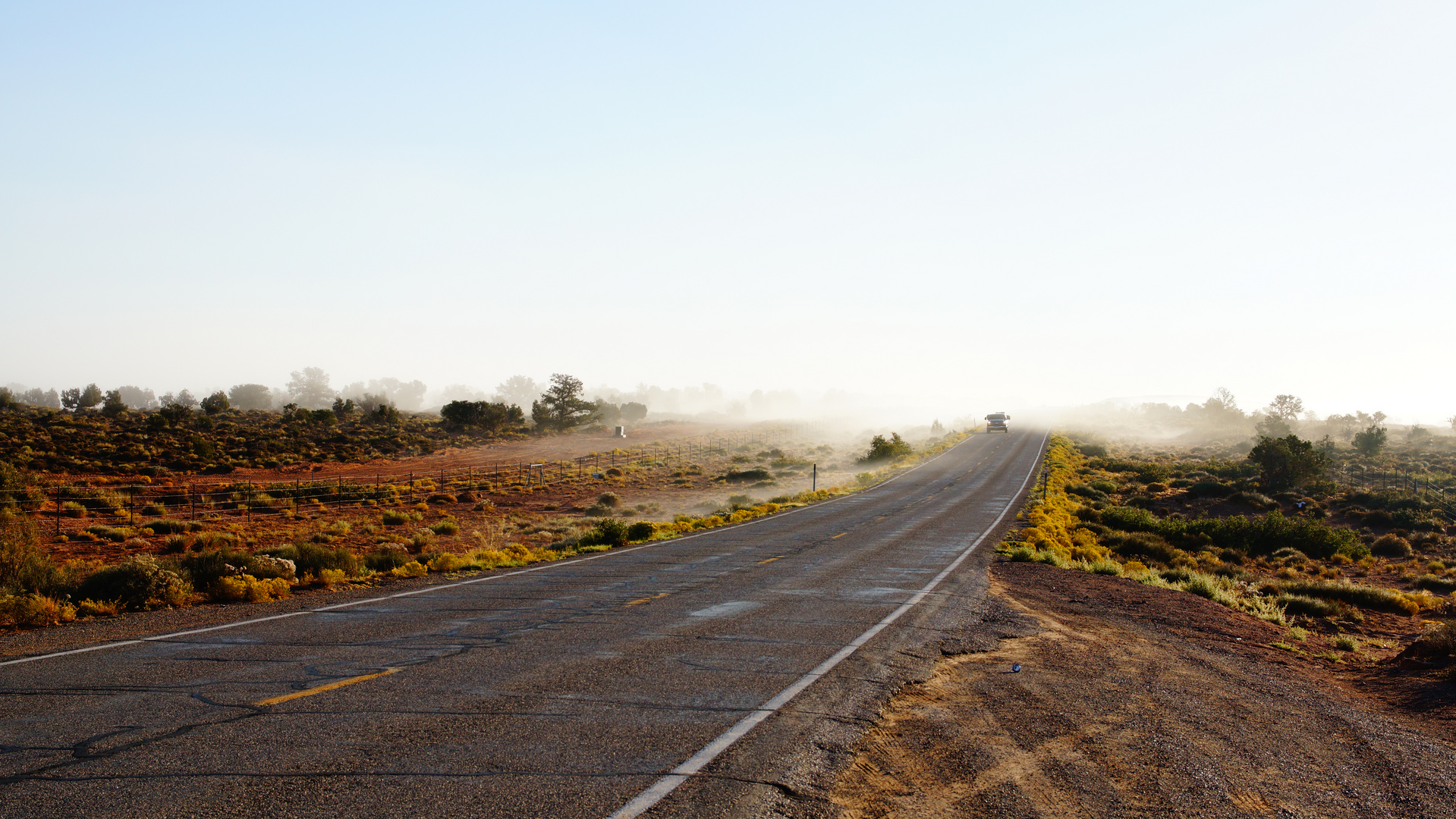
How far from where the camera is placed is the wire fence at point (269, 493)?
101 feet

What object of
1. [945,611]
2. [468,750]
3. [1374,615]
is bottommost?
[1374,615]

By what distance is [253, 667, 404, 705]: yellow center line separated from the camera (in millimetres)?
6148

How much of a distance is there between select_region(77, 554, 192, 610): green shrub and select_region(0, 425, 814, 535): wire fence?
9.63 m

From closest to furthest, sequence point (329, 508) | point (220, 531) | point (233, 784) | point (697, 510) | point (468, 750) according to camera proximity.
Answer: point (233, 784)
point (468, 750)
point (220, 531)
point (329, 508)
point (697, 510)

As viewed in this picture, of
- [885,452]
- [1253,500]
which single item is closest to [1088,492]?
[1253,500]

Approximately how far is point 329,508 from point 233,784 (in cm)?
3523

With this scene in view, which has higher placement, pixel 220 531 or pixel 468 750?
pixel 468 750

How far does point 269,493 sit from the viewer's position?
126ft

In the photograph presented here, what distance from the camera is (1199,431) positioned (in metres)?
126

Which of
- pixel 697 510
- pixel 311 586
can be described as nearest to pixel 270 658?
pixel 311 586

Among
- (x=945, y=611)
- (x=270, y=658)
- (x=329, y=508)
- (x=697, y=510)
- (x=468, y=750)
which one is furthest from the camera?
(x=697, y=510)

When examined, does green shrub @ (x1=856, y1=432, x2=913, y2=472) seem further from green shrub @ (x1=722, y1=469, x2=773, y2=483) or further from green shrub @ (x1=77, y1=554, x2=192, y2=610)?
green shrub @ (x1=77, y1=554, x2=192, y2=610)

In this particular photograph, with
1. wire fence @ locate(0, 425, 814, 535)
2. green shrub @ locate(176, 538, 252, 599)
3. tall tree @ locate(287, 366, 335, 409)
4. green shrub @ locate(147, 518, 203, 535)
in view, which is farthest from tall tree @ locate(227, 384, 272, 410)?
green shrub @ locate(176, 538, 252, 599)

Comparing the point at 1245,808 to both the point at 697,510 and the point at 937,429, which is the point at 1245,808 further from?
the point at 937,429
